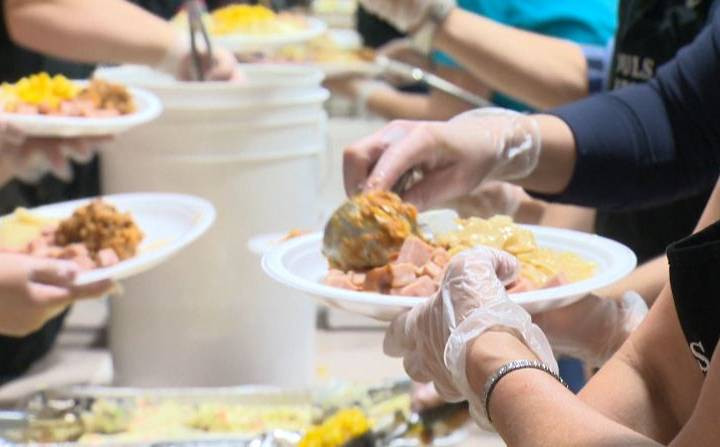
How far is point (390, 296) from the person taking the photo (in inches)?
39.8

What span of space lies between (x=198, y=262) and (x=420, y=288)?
799mm

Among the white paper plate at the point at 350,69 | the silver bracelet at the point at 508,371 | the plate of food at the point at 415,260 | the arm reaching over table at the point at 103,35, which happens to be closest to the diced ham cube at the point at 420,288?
the plate of food at the point at 415,260

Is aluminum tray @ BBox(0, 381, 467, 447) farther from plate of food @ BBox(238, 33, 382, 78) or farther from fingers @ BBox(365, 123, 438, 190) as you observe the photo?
plate of food @ BBox(238, 33, 382, 78)

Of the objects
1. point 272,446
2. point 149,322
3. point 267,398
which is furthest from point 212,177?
point 272,446

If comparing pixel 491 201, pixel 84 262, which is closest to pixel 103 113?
pixel 84 262

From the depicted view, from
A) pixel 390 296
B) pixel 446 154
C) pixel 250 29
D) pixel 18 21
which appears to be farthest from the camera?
pixel 250 29

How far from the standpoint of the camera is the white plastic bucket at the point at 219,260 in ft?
5.74

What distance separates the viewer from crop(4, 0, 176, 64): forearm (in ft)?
6.52

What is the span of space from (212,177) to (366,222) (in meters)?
0.71

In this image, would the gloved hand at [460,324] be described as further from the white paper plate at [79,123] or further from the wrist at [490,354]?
the white paper plate at [79,123]

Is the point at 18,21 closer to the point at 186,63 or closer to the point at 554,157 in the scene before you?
the point at 186,63

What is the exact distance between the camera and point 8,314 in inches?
60.0

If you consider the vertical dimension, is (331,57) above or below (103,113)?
below

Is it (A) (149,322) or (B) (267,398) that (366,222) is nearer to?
(B) (267,398)
